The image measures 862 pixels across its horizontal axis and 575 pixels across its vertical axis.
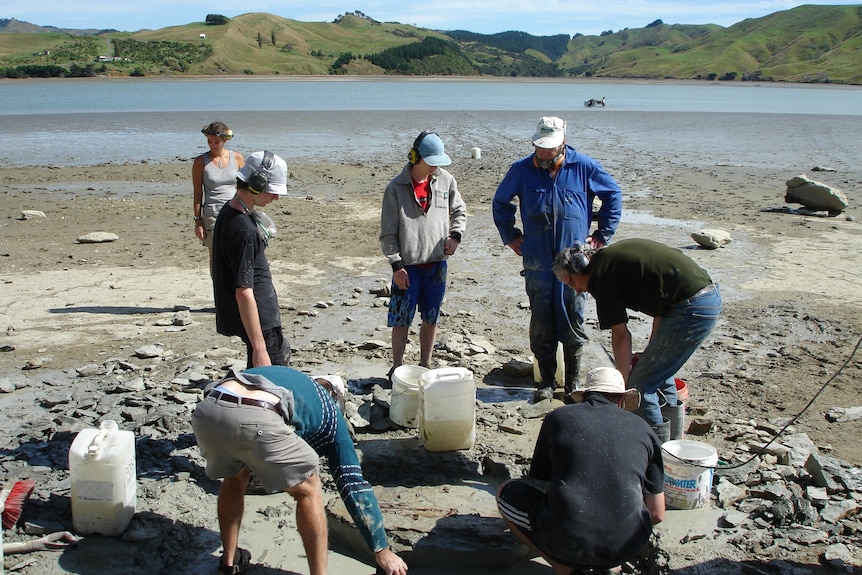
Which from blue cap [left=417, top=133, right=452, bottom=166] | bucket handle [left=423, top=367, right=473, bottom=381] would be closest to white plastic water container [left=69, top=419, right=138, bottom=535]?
bucket handle [left=423, top=367, right=473, bottom=381]

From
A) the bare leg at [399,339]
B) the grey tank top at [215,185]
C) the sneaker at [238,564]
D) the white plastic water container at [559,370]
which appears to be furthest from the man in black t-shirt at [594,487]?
the grey tank top at [215,185]

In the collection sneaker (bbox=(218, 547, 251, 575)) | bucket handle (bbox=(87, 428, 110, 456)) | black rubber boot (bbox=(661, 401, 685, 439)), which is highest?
bucket handle (bbox=(87, 428, 110, 456))

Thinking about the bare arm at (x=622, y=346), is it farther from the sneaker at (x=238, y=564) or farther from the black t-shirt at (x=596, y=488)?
the sneaker at (x=238, y=564)

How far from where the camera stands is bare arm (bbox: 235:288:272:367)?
4492 mm

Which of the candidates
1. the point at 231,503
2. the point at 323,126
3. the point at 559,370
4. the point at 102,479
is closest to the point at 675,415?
the point at 559,370

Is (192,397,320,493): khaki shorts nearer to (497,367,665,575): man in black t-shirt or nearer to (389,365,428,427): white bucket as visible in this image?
(497,367,665,575): man in black t-shirt

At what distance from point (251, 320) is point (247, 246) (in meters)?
0.42

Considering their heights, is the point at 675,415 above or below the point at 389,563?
above

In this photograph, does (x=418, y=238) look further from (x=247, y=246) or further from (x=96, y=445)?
(x=96, y=445)

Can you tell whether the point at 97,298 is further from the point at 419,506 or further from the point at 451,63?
the point at 451,63

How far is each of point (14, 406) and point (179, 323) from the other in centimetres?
208

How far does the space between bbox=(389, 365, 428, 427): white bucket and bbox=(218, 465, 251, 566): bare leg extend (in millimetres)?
1767

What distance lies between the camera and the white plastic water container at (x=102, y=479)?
159 inches

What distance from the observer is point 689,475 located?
15.0ft
